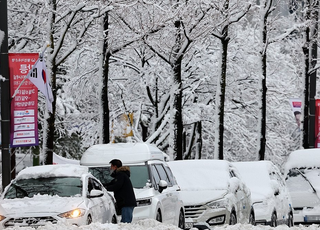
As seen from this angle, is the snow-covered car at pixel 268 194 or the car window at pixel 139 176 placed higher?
the car window at pixel 139 176

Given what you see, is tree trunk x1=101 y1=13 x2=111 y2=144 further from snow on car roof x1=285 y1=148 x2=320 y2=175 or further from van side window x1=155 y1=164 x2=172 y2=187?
van side window x1=155 y1=164 x2=172 y2=187

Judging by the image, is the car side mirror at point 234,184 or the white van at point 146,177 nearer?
the white van at point 146,177

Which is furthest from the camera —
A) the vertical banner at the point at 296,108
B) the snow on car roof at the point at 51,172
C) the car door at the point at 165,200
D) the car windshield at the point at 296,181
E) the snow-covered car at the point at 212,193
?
the vertical banner at the point at 296,108

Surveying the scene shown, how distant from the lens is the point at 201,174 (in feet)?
60.3

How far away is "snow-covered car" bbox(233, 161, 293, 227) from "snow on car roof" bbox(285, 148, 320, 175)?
2.02ft

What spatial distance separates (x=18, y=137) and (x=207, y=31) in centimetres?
1136

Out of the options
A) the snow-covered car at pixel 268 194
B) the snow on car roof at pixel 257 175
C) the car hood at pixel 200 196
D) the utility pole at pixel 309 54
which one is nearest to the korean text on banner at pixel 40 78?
the car hood at pixel 200 196

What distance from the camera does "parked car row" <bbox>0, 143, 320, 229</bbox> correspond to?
12977mm

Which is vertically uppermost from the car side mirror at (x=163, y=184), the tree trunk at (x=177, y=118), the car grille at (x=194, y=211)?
the tree trunk at (x=177, y=118)

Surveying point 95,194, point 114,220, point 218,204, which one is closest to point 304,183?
point 218,204

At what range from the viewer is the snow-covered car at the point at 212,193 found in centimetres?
1669

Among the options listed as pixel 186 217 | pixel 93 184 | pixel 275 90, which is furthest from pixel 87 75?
pixel 93 184

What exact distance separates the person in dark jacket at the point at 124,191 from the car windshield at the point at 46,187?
26.5 inches

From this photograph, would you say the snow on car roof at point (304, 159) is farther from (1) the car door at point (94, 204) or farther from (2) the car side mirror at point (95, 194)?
(2) the car side mirror at point (95, 194)
